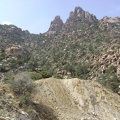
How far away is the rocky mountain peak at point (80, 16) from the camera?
142 meters

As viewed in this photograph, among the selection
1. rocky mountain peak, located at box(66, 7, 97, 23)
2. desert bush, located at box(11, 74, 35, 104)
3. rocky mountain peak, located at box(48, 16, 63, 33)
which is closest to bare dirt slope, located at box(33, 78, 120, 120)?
desert bush, located at box(11, 74, 35, 104)

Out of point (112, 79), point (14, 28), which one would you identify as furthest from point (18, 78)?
point (14, 28)

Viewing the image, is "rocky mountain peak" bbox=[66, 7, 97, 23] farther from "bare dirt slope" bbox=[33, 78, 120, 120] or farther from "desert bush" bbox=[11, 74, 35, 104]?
"desert bush" bbox=[11, 74, 35, 104]

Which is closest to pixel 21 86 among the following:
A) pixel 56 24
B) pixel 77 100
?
pixel 77 100

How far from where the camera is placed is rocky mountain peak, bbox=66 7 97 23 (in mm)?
141750

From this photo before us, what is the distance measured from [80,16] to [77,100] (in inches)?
4969

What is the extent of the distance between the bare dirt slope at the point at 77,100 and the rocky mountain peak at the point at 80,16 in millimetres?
113706

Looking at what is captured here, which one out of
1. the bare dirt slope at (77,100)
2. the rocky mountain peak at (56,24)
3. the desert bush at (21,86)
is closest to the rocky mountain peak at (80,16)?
the rocky mountain peak at (56,24)

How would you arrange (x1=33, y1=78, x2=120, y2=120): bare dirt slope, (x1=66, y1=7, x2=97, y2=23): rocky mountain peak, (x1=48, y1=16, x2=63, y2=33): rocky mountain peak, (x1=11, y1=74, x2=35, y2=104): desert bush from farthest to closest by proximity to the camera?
(x1=48, y1=16, x2=63, y2=33): rocky mountain peak
(x1=66, y1=7, x2=97, y2=23): rocky mountain peak
(x1=33, y1=78, x2=120, y2=120): bare dirt slope
(x1=11, y1=74, x2=35, y2=104): desert bush

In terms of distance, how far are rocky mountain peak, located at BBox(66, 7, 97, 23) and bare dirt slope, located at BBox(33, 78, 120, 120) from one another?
4477 inches

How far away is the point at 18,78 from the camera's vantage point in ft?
73.0

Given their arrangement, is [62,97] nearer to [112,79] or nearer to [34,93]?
[34,93]

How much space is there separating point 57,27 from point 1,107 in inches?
5435

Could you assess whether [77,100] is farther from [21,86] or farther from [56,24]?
A: [56,24]
